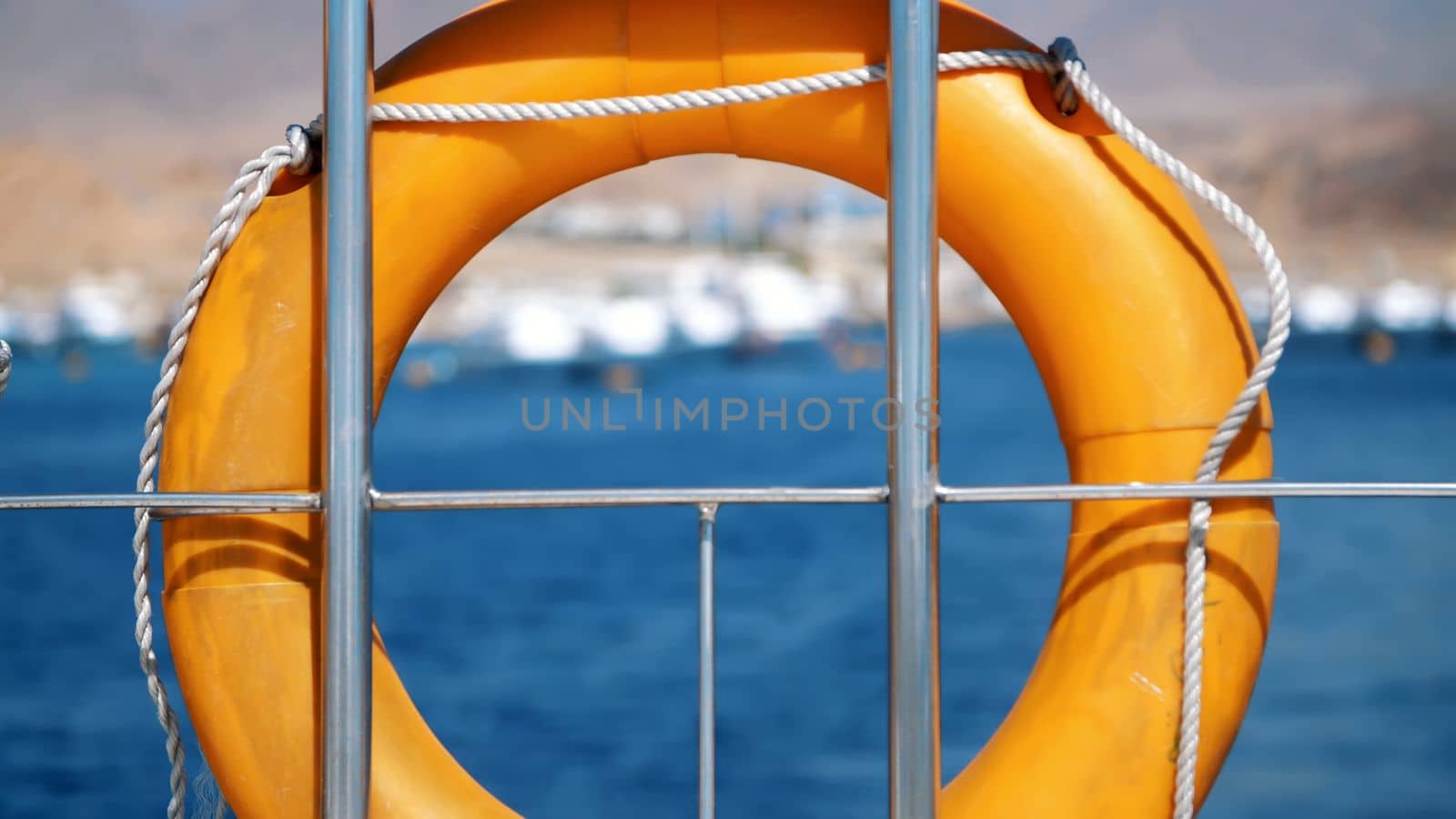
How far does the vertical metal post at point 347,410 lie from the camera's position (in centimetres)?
112

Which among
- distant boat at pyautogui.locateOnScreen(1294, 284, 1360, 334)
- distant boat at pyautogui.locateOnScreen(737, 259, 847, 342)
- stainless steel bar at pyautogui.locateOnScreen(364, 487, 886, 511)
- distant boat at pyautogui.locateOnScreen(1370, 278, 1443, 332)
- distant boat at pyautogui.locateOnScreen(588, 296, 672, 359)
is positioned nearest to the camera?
stainless steel bar at pyautogui.locateOnScreen(364, 487, 886, 511)

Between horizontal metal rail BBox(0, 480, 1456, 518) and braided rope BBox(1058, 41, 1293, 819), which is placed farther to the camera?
braided rope BBox(1058, 41, 1293, 819)

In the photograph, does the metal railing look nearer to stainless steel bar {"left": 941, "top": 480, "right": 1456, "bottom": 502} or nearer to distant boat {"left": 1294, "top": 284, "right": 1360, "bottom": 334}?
stainless steel bar {"left": 941, "top": 480, "right": 1456, "bottom": 502}

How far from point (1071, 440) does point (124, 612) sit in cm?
1406

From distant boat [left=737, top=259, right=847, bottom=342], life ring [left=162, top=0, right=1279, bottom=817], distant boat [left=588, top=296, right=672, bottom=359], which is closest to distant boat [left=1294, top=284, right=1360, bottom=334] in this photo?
distant boat [left=737, top=259, right=847, bottom=342]

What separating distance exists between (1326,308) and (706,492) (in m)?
35.6

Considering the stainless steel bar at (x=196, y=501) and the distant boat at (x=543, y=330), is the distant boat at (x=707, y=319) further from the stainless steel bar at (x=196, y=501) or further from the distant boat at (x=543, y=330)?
the stainless steel bar at (x=196, y=501)

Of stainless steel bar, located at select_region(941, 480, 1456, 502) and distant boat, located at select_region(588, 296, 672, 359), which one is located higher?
distant boat, located at select_region(588, 296, 672, 359)

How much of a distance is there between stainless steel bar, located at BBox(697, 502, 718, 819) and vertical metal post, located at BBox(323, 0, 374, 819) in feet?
0.84

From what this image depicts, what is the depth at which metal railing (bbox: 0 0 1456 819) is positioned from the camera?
1075 mm

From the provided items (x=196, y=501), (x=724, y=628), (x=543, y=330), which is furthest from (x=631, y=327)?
(x=196, y=501)

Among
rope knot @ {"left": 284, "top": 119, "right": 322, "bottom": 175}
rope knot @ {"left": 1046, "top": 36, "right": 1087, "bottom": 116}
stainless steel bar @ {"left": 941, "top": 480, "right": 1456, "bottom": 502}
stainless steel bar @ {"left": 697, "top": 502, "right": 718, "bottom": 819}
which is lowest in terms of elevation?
stainless steel bar @ {"left": 697, "top": 502, "right": 718, "bottom": 819}

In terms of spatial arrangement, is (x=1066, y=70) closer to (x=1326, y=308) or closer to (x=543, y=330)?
(x=543, y=330)

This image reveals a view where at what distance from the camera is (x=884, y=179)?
1.26m
